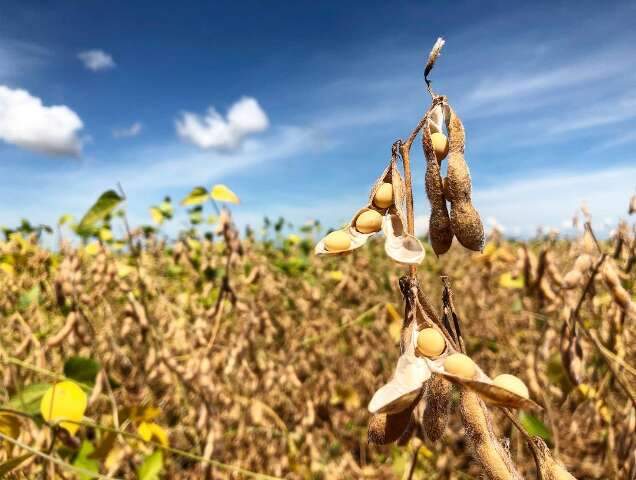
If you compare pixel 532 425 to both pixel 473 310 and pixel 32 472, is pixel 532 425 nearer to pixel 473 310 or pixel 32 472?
pixel 32 472

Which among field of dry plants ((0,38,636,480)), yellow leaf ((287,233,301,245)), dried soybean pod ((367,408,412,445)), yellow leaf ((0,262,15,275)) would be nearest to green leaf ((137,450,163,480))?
field of dry plants ((0,38,636,480))

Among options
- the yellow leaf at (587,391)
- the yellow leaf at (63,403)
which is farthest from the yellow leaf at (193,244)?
the yellow leaf at (587,391)

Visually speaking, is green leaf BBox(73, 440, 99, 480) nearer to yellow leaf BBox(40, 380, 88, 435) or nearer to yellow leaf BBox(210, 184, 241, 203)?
yellow leaf BBox(40, 380, 88, 435)

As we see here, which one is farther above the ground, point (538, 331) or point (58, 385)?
point (538, 331)

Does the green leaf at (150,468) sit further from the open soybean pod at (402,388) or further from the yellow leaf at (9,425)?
the open soybean pod at (402,388)

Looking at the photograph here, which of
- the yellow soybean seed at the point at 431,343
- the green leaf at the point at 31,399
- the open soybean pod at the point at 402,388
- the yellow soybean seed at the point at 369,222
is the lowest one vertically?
the green leaf at the point at 31,399

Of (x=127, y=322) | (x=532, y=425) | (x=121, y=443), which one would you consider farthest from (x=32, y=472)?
(x=532, y=425)
